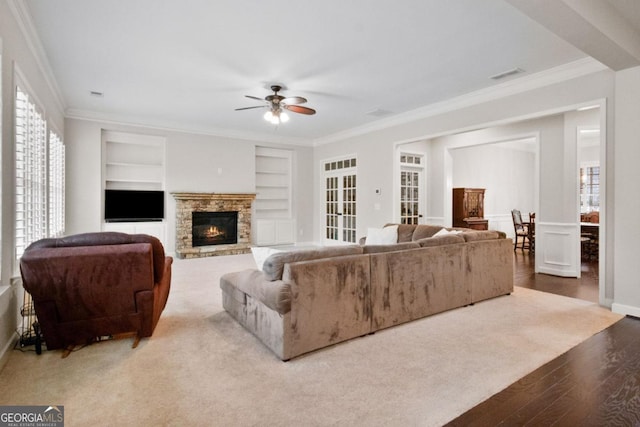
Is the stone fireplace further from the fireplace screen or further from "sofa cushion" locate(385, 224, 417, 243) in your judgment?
"sofa cushion" locate(385, 224, 417, 243)

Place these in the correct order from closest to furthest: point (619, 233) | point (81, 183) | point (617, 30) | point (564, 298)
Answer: point (617, 30), point (619, 233), point (564, 298), point (81, 183)

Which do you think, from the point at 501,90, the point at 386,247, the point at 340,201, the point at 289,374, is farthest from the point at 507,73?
the point at 340,201

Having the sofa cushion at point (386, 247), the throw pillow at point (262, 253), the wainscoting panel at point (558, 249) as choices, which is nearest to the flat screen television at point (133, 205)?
the throw pillow at point (262, 253)

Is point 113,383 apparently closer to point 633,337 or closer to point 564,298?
point 633,337

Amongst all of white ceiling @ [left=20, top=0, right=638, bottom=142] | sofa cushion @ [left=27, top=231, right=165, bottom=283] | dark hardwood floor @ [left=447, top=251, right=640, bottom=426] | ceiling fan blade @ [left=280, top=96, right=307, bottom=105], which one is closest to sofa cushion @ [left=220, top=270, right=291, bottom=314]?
sofa cushion @ [left=27, top=231, right=165, bottom=283]

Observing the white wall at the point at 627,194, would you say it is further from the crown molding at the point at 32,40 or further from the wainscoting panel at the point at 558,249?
the crown molding at the point at 32,40

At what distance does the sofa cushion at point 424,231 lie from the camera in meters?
4.72

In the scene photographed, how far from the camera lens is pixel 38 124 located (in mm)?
3777

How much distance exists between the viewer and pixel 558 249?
5.51 meters

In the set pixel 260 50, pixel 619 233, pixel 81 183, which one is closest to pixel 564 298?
pixel 619 233

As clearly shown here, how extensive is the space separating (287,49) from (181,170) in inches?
180

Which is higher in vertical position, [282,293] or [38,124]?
[38,124]

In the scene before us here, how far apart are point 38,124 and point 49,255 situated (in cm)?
228

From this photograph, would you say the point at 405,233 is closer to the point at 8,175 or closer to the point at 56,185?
the point at 8,175
